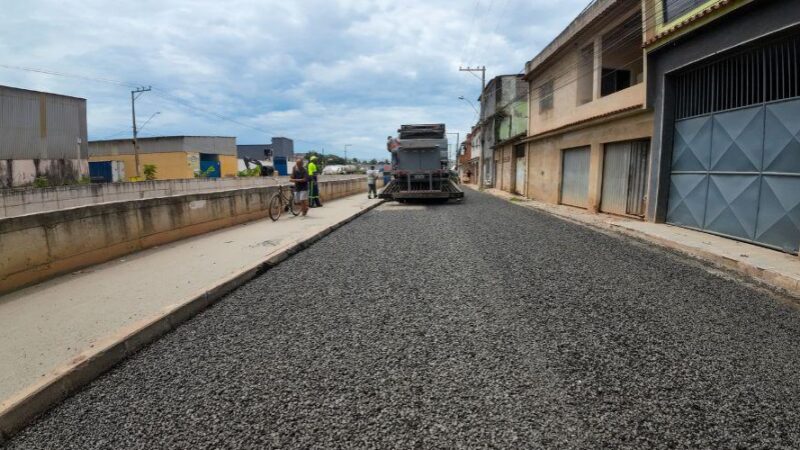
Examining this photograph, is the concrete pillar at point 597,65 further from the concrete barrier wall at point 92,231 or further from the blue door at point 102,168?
the blue door at point 102,168

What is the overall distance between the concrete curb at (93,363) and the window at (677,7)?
37.6ft

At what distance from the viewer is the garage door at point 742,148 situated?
7535 mm

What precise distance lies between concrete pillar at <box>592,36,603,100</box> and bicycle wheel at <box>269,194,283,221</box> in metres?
12.2

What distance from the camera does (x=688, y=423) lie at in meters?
2.49

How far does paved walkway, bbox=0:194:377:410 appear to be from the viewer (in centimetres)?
331

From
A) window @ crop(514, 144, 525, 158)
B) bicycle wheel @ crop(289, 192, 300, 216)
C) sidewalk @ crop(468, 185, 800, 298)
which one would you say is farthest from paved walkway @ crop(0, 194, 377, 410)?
window @ crop(514, 144, 525, 158)

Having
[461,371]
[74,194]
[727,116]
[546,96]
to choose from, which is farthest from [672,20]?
[74,194]

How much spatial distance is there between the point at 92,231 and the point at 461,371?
606cm

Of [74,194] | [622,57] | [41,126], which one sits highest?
[622,57]

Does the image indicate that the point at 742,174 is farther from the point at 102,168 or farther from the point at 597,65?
the point at 102,168

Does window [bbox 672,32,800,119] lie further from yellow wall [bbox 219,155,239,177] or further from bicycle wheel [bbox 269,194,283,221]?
yellow wall [bbox 219,155,239,177]

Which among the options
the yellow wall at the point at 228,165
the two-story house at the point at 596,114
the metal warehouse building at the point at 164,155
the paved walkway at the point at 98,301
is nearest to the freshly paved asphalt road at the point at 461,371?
the paved walkway at the point at 98,301

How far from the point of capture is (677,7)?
10445 mm

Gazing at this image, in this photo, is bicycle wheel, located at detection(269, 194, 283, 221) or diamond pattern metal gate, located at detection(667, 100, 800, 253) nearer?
diamond pattern metal gate, located at detection(667, 100, 800, 253)
